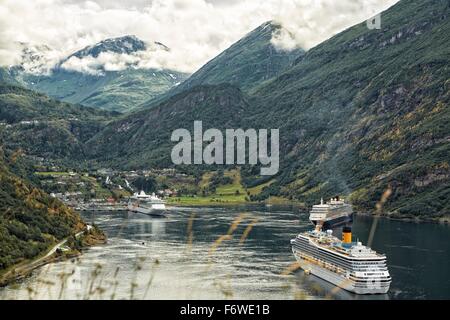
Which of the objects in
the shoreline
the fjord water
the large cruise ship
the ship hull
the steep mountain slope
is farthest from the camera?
the steep mountain slope

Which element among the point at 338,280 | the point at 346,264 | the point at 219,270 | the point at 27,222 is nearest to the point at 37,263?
the point at 27,222

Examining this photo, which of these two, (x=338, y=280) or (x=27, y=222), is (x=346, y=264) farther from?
(x=27, y=222)

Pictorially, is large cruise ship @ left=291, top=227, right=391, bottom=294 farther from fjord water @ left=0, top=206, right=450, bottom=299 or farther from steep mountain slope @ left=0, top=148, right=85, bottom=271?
steep mountain slope @ left=0, top=148, right=85, bottom=271

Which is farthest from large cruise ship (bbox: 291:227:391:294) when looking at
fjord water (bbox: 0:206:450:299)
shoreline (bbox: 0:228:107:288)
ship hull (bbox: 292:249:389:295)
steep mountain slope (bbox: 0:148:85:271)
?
steep mountain slope (bbox: 0:148:85:271)
